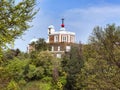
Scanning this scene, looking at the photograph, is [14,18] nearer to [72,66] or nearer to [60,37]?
[72,66]

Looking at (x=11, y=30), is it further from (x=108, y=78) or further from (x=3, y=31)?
(x=108, y=78)

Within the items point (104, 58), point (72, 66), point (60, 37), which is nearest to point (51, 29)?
point (60, 37)

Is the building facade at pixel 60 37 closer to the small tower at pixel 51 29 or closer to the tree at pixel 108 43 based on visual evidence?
the small tower at pixel 51 29

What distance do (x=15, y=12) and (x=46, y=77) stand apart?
6004 cm

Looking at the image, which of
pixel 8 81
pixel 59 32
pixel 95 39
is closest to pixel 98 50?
pixel 95 39

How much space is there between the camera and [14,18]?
33.4 feet

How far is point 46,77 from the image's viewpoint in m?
70.0

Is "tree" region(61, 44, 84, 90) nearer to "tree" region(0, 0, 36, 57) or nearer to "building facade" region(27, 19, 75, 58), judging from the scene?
"building facade" region(27, 19, 75, 58)

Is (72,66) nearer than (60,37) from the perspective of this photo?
Yes

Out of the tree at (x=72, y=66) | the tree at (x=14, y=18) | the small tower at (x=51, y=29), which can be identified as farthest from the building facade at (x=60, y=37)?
the tree at (x=14, y=18)

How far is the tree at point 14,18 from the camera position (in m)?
10.1

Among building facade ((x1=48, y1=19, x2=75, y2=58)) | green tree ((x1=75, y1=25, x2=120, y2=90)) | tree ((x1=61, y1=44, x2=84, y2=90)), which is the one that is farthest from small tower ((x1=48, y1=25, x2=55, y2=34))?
green tree ((x1=75, y1=25, x2=120, y2=90))

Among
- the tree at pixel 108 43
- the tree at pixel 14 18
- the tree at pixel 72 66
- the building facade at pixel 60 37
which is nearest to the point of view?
the tree at pixel 14 18

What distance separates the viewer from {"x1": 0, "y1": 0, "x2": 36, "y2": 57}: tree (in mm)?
10062
